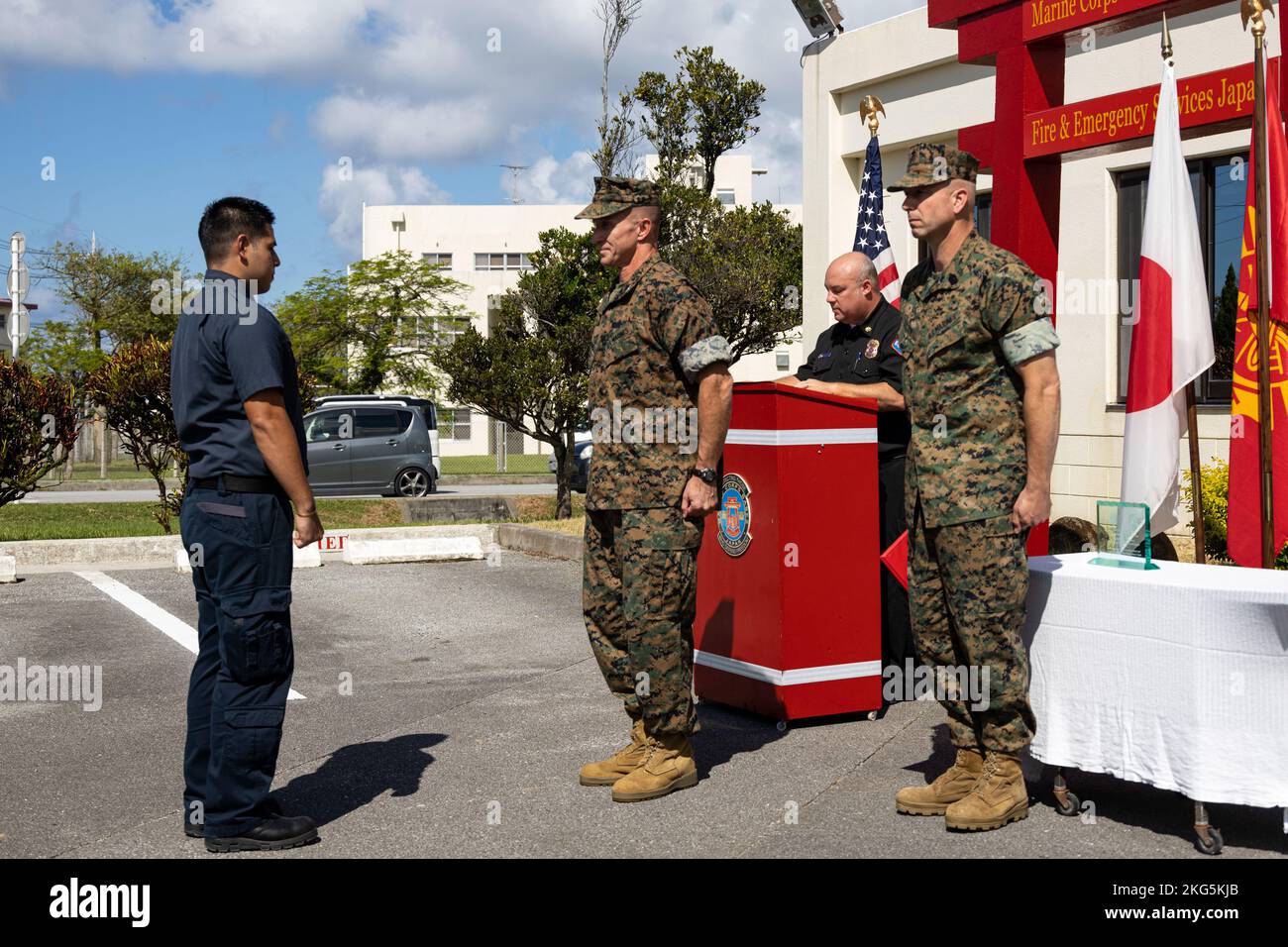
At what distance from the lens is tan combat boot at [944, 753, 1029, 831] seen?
4.32 metres

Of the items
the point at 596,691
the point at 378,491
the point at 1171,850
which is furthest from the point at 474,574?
the point at 378,491

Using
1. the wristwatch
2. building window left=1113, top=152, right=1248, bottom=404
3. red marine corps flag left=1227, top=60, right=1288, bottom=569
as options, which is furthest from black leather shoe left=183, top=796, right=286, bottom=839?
building window left=1113, top=152, right=1248, bottom=404

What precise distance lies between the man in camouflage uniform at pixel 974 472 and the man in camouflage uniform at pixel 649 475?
0.77m

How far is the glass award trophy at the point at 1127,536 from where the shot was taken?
175 inches

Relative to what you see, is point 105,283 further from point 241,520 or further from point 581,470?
point 241,520

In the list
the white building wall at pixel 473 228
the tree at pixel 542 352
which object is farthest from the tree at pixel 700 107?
the white building wall at pixel 473 228

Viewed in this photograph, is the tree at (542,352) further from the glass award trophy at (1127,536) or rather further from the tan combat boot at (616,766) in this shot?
the glass award trophy at (1127,536)

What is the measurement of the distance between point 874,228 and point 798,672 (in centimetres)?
446

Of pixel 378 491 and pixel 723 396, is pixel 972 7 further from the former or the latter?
pixel 378 491

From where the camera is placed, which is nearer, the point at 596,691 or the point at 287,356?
the point at 287,356

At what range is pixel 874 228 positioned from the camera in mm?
9164

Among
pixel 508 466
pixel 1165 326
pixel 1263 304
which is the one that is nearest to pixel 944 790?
pixel 1165 326

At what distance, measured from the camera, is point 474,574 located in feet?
36.8
